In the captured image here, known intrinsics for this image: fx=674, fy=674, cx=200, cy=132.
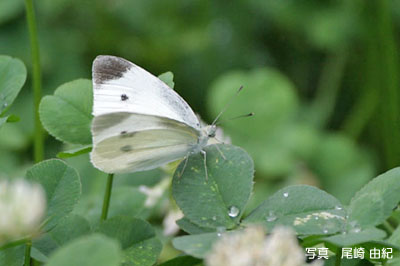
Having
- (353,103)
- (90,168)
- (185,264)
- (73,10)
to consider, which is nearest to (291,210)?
(185,264)

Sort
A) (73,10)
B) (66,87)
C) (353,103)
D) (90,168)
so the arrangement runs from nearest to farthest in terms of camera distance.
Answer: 1. (66,87)
2. (90,168)
3. (353,103)
4. (73,10)

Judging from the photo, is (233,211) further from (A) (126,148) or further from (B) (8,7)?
(B) (8,7)

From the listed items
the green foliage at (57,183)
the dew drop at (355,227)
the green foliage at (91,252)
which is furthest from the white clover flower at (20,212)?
the dew drop at (355,227)

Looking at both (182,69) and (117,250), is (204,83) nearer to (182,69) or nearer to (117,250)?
(182,69)

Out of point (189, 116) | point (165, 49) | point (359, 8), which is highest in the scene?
point (359, 8)

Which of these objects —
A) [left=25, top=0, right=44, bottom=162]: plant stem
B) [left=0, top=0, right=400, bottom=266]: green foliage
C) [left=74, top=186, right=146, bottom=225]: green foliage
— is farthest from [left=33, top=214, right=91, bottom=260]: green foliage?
[left=25, top=0, right=44, bottom=162]: plant stem

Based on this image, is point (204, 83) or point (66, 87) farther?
point (204, 83)

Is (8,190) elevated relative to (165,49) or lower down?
lower down
